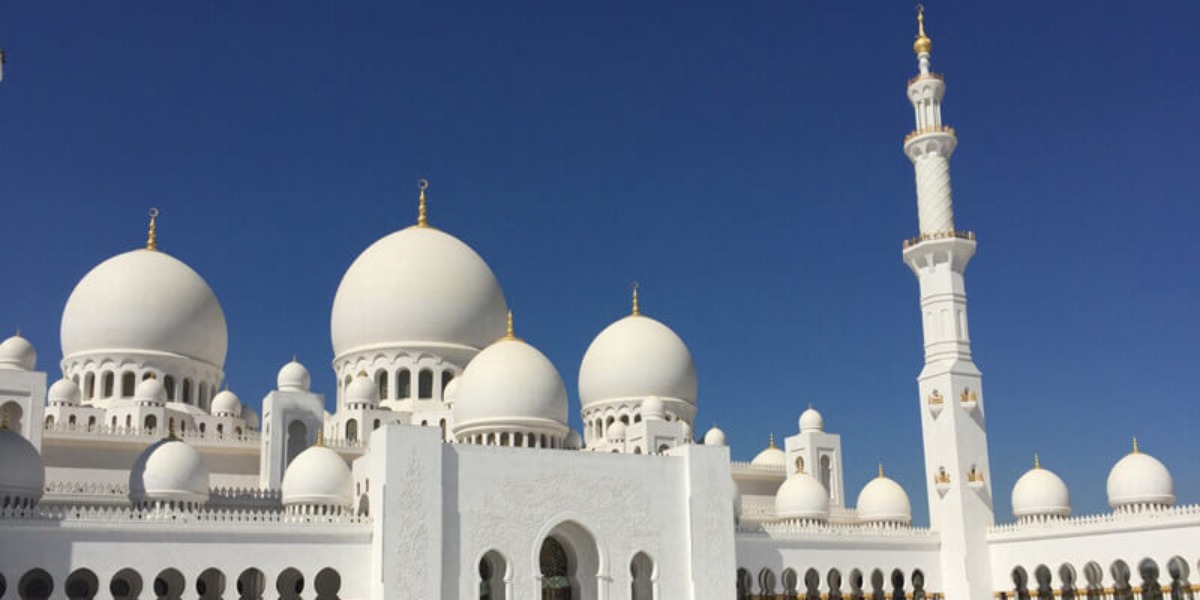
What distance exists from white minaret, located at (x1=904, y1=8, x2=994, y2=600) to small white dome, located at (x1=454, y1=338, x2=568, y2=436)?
8628mm

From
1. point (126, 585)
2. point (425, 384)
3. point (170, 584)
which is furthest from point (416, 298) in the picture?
point (126, 585)

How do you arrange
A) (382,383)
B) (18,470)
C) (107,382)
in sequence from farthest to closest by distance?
(382,383)
(107,382)
(18,470)

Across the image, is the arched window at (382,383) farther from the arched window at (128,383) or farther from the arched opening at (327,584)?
the arched opening at (327,584)

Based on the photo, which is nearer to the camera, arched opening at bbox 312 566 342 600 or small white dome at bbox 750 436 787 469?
arched opening at bbox 312 566 342 600

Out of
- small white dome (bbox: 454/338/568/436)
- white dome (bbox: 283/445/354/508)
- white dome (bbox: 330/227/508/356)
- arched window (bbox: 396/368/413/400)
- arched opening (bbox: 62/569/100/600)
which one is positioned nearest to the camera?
arched opening (bbox: 62/569/100/600)

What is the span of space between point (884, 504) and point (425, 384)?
11.2 meters

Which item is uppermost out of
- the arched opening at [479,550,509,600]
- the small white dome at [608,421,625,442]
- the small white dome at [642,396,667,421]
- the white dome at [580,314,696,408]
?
the white dome at [580,314,696,408]

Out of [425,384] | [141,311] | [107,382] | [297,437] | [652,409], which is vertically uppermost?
[141,311]

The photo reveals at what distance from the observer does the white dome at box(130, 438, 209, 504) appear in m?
21.1

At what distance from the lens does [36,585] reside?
21.6 metres

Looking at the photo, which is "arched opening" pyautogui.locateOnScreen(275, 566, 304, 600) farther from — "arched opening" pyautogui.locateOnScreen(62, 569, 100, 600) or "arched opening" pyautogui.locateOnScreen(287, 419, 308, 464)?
"arched opening" pyautogui.locateOnScreen(287, 419, 308, 464)

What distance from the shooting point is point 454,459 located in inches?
853

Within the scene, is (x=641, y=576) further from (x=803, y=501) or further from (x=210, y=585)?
(x=210, y=585)

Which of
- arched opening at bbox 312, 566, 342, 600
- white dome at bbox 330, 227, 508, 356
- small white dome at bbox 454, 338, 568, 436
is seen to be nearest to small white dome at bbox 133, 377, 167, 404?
white dome at bbox 330, 227, 508, 356
